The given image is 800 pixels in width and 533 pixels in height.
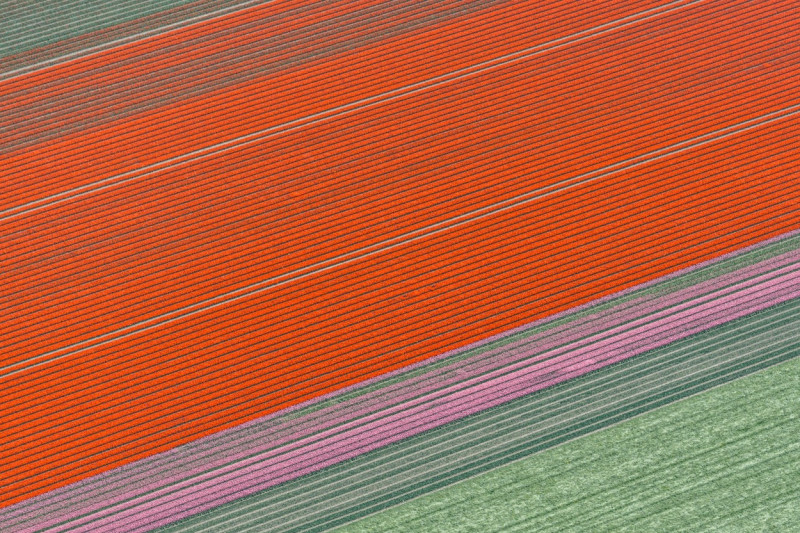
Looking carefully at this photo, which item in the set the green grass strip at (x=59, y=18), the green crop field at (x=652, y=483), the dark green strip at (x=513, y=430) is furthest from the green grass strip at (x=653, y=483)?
the green grass strip at (x=59, y=18)

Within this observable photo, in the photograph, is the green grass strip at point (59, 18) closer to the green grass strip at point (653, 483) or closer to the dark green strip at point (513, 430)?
the dark green strip at point (513, 430)

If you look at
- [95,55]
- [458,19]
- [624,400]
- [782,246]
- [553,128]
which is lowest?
[624,400]

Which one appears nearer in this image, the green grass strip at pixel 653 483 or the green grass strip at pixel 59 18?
the green grass strip at pixel 653 483

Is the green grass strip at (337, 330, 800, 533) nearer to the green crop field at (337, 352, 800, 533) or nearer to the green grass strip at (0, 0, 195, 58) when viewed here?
the green crop field at (337, 352, 800, 533)

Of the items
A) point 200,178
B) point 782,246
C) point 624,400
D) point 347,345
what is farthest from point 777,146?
point 200,178

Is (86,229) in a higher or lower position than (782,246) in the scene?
higher

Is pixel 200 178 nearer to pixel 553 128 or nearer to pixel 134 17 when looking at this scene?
pixel 134 17

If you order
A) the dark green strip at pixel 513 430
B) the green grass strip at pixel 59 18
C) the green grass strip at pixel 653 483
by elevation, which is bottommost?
the green grass strip at pixel 653 483

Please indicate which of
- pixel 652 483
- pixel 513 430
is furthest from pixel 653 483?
pixel 513 430
